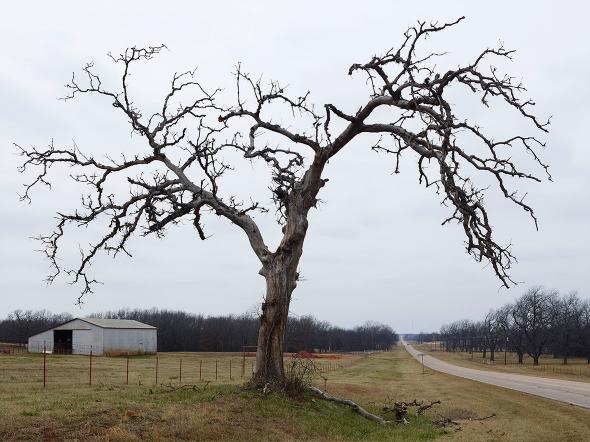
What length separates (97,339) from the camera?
7162 cm

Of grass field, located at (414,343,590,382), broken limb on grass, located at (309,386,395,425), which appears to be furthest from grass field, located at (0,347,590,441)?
Result: grass field, located at (414,343,590,382)

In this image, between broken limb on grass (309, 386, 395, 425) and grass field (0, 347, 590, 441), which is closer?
grass field (0, 347, 590, 441)

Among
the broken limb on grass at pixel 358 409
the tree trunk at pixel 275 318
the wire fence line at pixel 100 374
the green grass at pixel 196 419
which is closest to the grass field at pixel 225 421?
the green grass at pixel 196 419

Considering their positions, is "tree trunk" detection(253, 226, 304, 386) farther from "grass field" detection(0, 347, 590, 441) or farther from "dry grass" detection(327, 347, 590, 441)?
"dry grass" detection(327, 347, 590, 441)

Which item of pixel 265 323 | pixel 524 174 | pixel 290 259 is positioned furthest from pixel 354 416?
pixel 524 174

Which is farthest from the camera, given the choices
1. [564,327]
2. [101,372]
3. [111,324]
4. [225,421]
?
[564,327]

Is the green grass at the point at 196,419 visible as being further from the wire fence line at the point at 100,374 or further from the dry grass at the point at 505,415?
the wire fence line at the point at 100,374

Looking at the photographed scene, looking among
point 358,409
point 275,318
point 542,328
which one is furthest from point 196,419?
point 542,328

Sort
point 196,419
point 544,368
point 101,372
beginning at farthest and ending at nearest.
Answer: point 544,368, point 101,372, point 196,419

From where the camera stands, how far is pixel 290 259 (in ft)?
58.5

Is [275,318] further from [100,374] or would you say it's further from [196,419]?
[100,374]

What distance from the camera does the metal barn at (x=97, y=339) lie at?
71812 millimetres

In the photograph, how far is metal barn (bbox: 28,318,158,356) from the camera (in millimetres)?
71812

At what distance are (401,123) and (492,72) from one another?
2818mm
